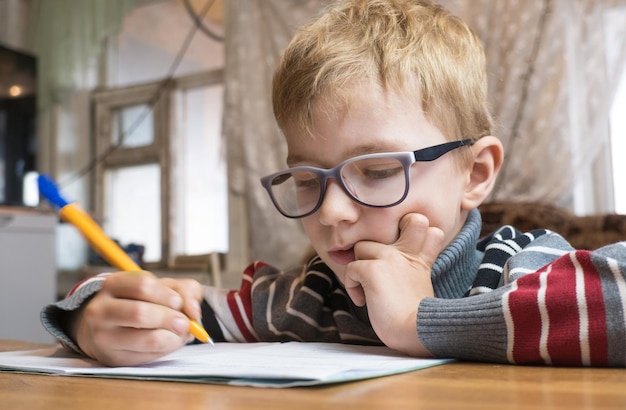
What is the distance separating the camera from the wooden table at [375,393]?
0.40 m

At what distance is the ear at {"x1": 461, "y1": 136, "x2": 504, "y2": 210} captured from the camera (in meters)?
0.94

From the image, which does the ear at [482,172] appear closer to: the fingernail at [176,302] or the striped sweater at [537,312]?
the striped sweater at [537,312]

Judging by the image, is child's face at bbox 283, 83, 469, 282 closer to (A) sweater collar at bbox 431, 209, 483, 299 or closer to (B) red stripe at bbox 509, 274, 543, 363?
(A) sweater collar at bbox 431, 209, 483, 299

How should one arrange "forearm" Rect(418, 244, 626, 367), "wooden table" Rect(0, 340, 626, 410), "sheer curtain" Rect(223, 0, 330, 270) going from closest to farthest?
1. "wooden table" Rect(0, 340, 626, 410)
2. "forearm" Rect(418, 244, 626, 367)
3. "sheer curtain" Rect(223, 0, 330, 270)

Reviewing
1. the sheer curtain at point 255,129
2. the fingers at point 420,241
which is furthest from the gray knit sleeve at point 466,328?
the sheer curtain at point 255,129

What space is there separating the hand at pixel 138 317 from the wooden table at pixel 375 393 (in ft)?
0.25

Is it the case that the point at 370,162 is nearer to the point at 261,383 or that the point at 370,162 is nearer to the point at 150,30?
the point at 261,383

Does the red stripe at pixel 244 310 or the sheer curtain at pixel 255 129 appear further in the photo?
the sheer curtain at pixel 255 129

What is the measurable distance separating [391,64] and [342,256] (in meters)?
0.25

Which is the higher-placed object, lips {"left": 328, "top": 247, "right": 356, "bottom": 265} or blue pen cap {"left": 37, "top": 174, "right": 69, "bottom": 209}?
blue pen cap {"left": 37, "top": 174, "right": 69, "bottom": 209}

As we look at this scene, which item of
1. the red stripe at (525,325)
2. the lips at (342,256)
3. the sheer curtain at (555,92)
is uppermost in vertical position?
the sheer curtain at (555,92)

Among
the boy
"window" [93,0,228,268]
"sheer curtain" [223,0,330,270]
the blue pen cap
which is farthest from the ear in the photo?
"window" [93,0,228,268]

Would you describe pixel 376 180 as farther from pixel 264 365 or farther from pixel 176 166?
pixel 176 166

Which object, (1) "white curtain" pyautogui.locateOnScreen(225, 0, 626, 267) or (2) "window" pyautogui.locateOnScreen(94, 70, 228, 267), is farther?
(2) "window" pyautogui.locateOnScreen(94, 70, 228, 267)
